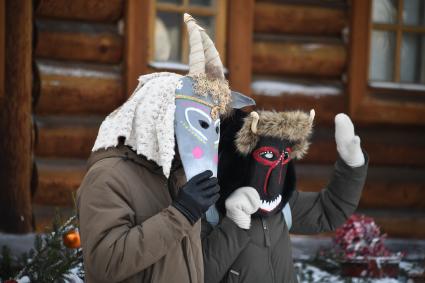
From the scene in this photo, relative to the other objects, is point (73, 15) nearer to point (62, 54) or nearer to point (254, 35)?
point (62, 54)

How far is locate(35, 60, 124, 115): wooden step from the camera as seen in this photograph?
5498 mm

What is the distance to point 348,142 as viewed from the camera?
3248 millimetres

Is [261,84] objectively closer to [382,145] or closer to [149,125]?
[382,145]

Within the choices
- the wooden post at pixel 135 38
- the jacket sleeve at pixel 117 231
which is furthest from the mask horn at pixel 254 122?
the wooden post at pixel 135 38

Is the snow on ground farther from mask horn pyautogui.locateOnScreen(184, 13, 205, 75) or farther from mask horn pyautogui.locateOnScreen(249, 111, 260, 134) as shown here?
mask horn pyautogui.locateOnScreen(184, 13, 205, 75)

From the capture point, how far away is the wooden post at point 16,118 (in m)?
5.29

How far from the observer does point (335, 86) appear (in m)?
6.30

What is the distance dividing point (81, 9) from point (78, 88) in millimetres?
623

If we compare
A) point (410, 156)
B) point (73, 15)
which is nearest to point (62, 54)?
point (73, 15)

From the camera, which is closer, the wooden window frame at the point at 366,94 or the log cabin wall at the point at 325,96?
the log cabin wall at the point at 325,96

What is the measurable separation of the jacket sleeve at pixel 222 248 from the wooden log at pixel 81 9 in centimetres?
297

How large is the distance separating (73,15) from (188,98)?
3.13m

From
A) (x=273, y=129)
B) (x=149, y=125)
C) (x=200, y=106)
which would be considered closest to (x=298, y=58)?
(x=273, y=129)

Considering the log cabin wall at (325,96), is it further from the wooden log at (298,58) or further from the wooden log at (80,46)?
the wooden log at (80,46)
